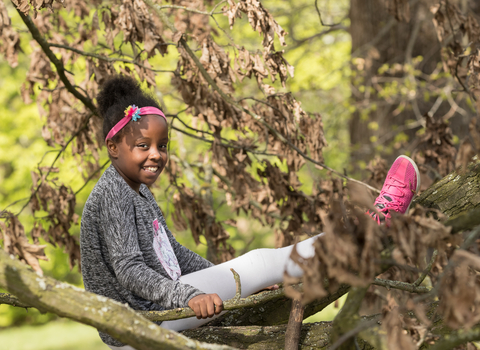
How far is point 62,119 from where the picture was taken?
3.80 metres

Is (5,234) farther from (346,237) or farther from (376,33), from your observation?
(376,33)

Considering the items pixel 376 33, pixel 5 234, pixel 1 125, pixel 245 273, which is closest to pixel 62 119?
pixel 5 234

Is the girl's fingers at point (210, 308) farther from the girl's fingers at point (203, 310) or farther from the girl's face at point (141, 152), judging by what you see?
the girl's face at point (141, 152)

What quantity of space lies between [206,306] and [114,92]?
1.40 m

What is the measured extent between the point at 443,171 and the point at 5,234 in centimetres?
279

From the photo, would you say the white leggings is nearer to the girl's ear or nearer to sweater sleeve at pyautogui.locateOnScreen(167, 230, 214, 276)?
sweater sleeve at pyautogui.locateOnScreen(167, 230, 214, 276)

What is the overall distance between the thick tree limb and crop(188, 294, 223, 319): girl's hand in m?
0.33

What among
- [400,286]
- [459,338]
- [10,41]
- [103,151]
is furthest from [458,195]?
[103,151]

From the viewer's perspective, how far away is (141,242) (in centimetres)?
221

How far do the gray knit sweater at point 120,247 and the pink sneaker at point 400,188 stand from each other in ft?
3.41

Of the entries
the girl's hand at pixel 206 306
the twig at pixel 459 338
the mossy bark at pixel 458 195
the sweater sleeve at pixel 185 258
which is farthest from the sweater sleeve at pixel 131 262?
the mossy bark at pixel 458 195

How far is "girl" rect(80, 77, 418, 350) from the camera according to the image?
1999mm

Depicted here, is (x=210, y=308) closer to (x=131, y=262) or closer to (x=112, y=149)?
(x=131, y=262)

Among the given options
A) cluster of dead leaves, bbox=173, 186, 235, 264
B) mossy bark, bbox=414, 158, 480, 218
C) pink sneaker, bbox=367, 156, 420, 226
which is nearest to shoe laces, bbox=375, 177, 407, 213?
pink sneaker, bbox=367, 156, 420, 226
